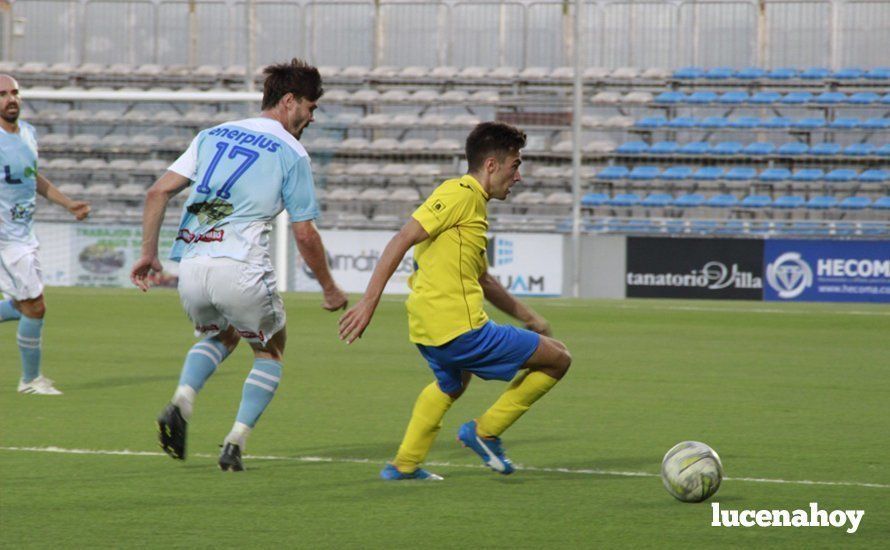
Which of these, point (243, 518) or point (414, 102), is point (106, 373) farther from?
point (414, 102)

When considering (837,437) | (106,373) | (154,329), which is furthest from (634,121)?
(837,437)

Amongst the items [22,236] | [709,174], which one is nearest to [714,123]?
[709,174]

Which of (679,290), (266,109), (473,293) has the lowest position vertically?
(679,290)

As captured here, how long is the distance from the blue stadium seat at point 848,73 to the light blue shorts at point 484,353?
24145mm

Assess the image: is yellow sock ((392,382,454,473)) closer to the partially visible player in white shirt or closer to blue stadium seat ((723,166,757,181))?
the partially visible player in white shirt

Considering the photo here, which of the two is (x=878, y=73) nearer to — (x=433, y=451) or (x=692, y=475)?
(x=433, y=451)

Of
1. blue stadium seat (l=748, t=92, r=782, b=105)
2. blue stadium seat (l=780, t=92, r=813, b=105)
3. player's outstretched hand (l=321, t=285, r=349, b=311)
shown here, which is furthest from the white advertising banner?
player's outstretched hand (l=321, t=285, r=349, b=311)

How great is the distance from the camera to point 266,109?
20.7ft

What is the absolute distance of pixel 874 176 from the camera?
26.8 meters

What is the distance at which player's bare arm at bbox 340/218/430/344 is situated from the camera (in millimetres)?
5516

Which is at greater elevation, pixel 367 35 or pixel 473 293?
→ pixel 367 35

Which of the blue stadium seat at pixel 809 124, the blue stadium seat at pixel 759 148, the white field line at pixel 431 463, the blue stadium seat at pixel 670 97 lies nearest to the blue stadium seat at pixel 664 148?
the blue stadium seat at pixel 670 97

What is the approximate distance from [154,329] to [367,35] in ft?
56.4

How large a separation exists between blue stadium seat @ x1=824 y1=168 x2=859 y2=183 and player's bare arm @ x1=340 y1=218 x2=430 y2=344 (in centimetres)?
2266
